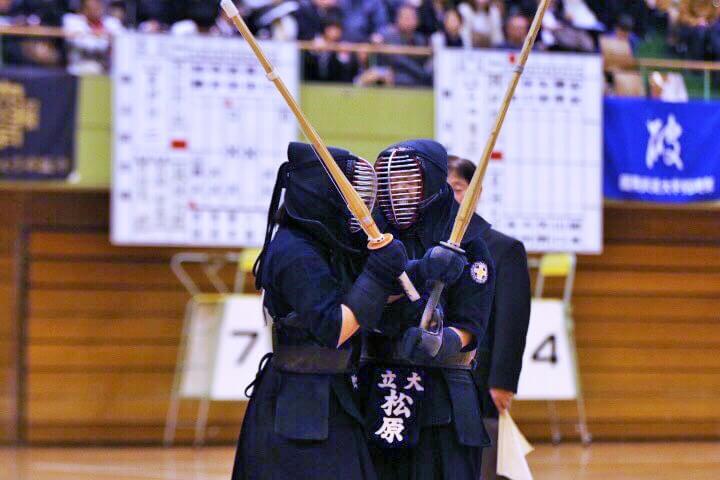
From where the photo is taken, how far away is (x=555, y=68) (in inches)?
374

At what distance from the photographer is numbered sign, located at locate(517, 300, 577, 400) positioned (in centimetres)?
938

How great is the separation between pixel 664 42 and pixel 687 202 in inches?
73.7

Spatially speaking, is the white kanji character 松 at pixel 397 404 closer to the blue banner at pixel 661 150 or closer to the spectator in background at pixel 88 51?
the spectator in background at pixel 88 51

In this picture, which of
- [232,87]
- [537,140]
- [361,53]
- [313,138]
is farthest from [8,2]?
[313,138]

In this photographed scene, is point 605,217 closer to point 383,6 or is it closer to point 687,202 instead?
Result: point 687,202

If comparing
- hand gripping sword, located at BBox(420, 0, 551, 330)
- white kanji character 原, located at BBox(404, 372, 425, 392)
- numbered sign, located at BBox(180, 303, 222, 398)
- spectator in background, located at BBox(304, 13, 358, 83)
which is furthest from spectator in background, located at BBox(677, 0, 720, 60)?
white kanji character 原, located at BBox(404, 372, 425, 392)

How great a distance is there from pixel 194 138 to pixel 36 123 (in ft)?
4.24

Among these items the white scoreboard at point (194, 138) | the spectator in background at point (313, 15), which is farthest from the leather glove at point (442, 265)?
the spectator in background at point (313, 15)

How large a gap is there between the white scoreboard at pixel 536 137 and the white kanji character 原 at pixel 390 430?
19.5 feet

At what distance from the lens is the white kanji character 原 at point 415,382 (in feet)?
11.6

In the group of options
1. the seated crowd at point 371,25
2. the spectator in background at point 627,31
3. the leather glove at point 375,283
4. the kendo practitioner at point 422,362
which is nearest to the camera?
the leather glove at point 375,283

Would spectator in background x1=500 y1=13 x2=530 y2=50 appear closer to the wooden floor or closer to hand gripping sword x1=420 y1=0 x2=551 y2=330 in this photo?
the wooden floor

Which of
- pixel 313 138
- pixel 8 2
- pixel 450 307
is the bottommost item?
pixel 450 307

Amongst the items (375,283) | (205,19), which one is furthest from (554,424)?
(375,283)
